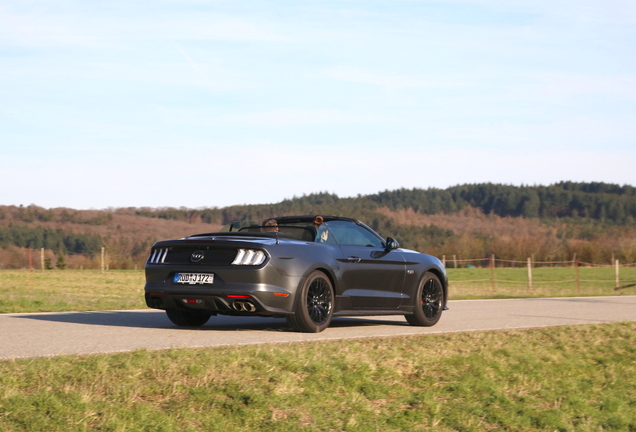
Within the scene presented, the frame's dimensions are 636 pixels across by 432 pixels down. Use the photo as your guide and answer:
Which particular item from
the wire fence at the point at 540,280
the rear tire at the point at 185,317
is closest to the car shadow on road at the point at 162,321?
the rear tire at the point at 185,317

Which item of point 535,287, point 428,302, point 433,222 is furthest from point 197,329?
point 433,222

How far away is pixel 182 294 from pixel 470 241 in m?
95.8

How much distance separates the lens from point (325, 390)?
6.77 meters

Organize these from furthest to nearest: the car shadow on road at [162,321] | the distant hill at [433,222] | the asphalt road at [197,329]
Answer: the distant hill at [433,222] → the car shadow on road at [162,321] → the asphalt road at [197,329]

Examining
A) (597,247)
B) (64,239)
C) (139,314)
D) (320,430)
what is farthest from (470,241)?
(320,430)

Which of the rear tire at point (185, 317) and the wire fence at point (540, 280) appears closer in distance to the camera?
the rear tire at point (185, 317)

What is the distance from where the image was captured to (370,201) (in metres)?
160

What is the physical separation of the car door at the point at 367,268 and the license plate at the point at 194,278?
1701 millimetres

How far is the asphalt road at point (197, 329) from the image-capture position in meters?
8.29

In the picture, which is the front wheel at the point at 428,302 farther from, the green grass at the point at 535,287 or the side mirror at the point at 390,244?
the green grass at the point at 535,287

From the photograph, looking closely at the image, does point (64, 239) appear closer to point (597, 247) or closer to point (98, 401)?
point (597, 247)

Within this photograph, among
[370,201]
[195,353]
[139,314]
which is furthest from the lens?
[370,201]

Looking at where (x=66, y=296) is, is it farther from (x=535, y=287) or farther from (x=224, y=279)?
(x=535, y=287)

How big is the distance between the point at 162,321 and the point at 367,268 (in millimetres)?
2964
